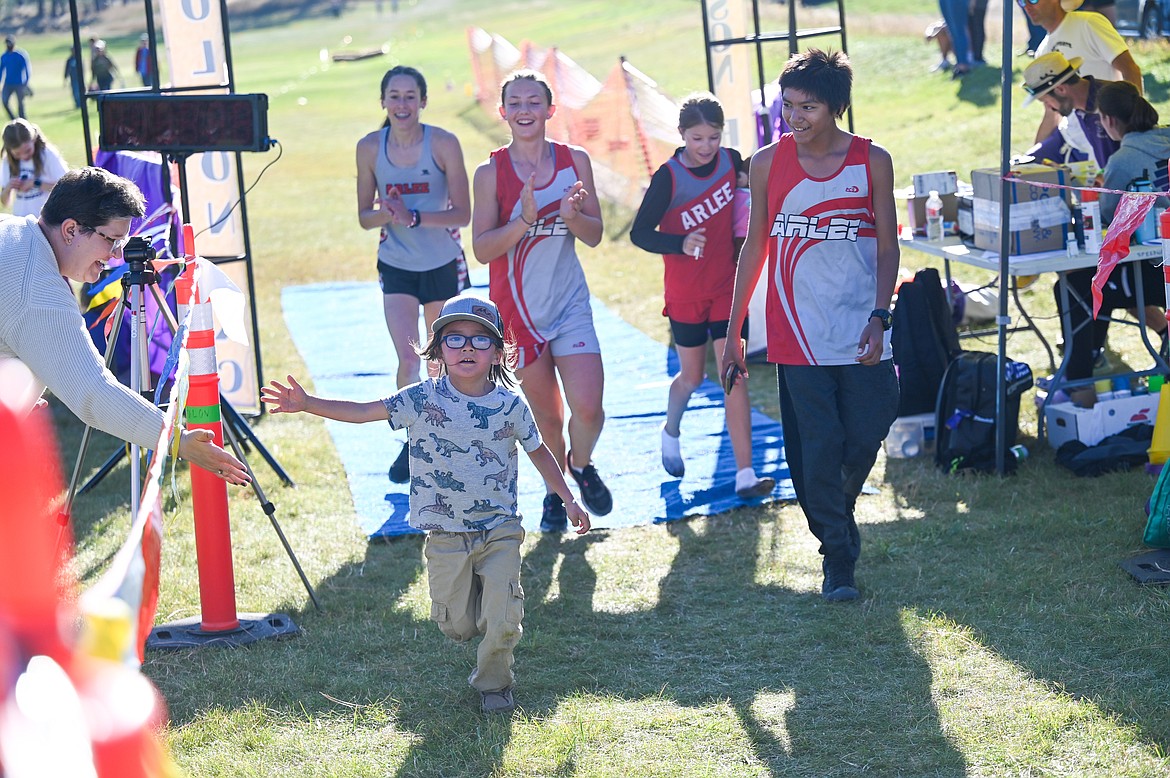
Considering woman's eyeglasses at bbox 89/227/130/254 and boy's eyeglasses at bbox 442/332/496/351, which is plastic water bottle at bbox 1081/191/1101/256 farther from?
woman's eyeglasses at bbox 89/227/130/254

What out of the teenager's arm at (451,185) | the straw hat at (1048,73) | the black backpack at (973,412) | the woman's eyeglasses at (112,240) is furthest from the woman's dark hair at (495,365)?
the straw hat at (1048,73)

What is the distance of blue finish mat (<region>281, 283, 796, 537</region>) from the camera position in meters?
6.52

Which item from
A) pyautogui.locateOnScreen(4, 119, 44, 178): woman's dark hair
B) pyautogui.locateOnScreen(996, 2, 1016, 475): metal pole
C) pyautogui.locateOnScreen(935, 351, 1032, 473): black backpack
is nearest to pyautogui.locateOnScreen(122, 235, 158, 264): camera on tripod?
pyautogui.locateOnScreen(996, 2, 1016, 475): metal pole

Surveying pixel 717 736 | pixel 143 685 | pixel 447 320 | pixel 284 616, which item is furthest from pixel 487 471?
pixel 143 685

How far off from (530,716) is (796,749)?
2.81ft

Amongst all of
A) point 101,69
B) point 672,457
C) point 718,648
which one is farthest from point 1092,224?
point 101,69

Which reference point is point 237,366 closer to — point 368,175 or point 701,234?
point 368,175

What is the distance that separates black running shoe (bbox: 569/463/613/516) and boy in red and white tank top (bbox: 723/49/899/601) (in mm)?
1261

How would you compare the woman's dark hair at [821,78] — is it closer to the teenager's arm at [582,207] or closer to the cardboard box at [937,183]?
the teenager's arm at [582,207]

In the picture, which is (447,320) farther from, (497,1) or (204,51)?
(497,1)

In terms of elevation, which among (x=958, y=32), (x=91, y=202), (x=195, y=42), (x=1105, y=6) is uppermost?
(x=958, y=32)

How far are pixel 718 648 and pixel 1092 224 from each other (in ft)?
9.99

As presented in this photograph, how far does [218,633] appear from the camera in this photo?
16.3ft

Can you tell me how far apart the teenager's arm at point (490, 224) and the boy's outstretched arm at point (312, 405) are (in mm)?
1515
